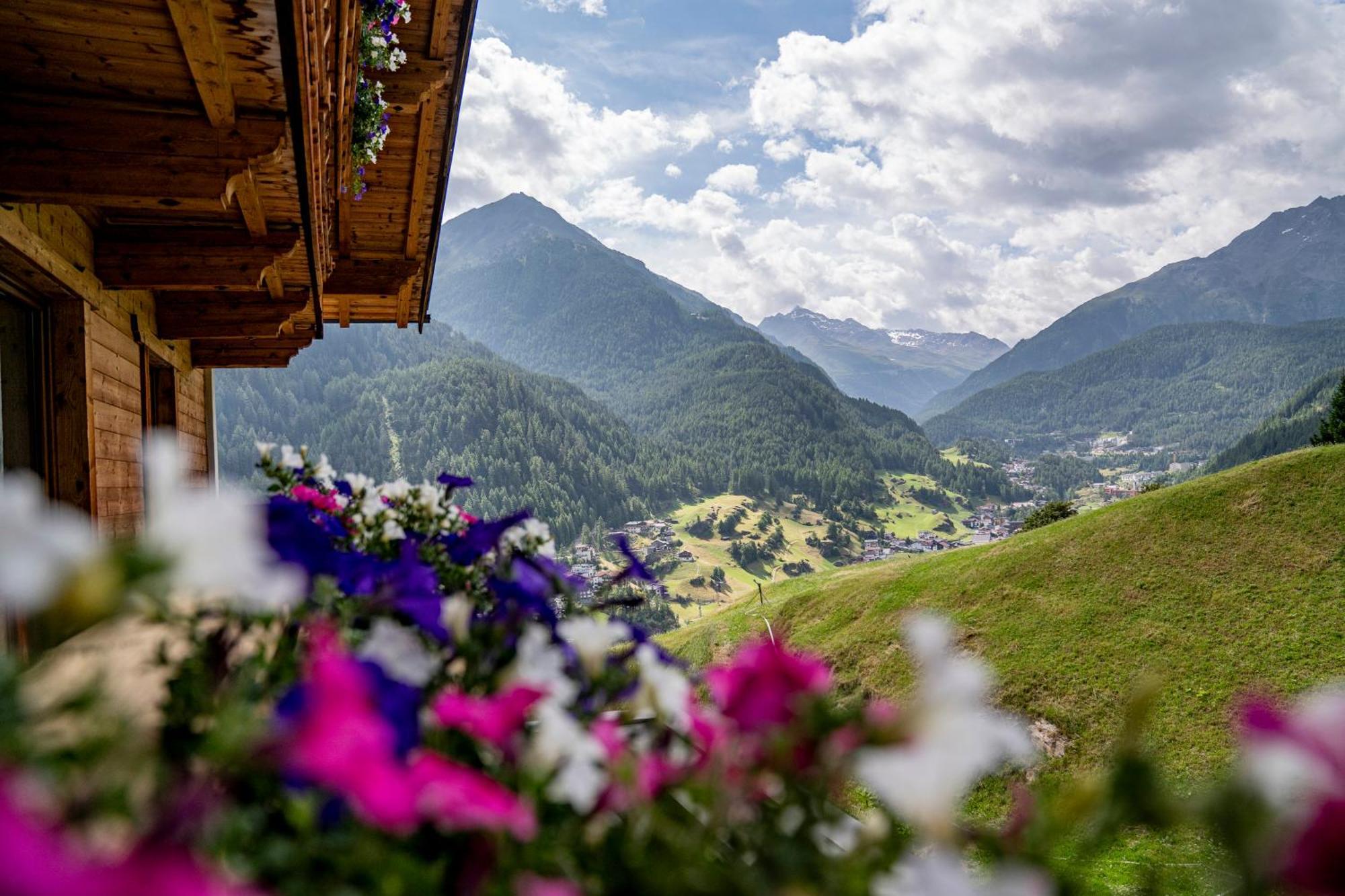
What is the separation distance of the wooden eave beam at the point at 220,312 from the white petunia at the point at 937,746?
276 inches

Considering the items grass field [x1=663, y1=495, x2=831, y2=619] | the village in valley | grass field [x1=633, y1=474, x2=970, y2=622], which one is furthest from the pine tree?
grass field [x1=633, y1=474, x2=970, y2=622]

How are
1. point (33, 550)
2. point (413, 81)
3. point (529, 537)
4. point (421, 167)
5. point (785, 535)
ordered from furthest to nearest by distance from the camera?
point (785, 535), point (421, 167), point (413, 81), point (529, 537), point (33, 550)

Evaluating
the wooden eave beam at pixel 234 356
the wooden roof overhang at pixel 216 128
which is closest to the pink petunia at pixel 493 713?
the wooden roof overhang at pixel 216 128

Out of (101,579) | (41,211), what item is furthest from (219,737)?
(41,211)

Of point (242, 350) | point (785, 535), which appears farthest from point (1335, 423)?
point (785, 535)

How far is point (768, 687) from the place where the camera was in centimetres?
65

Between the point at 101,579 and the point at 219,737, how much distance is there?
0.11 m

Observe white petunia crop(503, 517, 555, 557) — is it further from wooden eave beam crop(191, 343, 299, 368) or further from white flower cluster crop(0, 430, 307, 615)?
wooden eave beam crop(191, 343, 299, 368)

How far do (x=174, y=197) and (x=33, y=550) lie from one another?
3.64 meters

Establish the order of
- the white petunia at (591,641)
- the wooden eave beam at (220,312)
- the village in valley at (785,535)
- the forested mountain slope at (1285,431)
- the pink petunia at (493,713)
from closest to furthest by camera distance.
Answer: the pink petunia at (493,713) < the white petunia at (591,641) < the wooden eave beam at (220,312) < the village in valley at (785,535) < the forested mountain slope at (1285,431)

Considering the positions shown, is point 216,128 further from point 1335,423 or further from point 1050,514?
point 1335,423

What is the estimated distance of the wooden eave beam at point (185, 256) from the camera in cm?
486

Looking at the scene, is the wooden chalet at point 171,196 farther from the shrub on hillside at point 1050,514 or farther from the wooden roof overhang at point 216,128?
the shrub on hillside at point 1050,514

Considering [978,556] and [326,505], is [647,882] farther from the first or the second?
[978,556]
